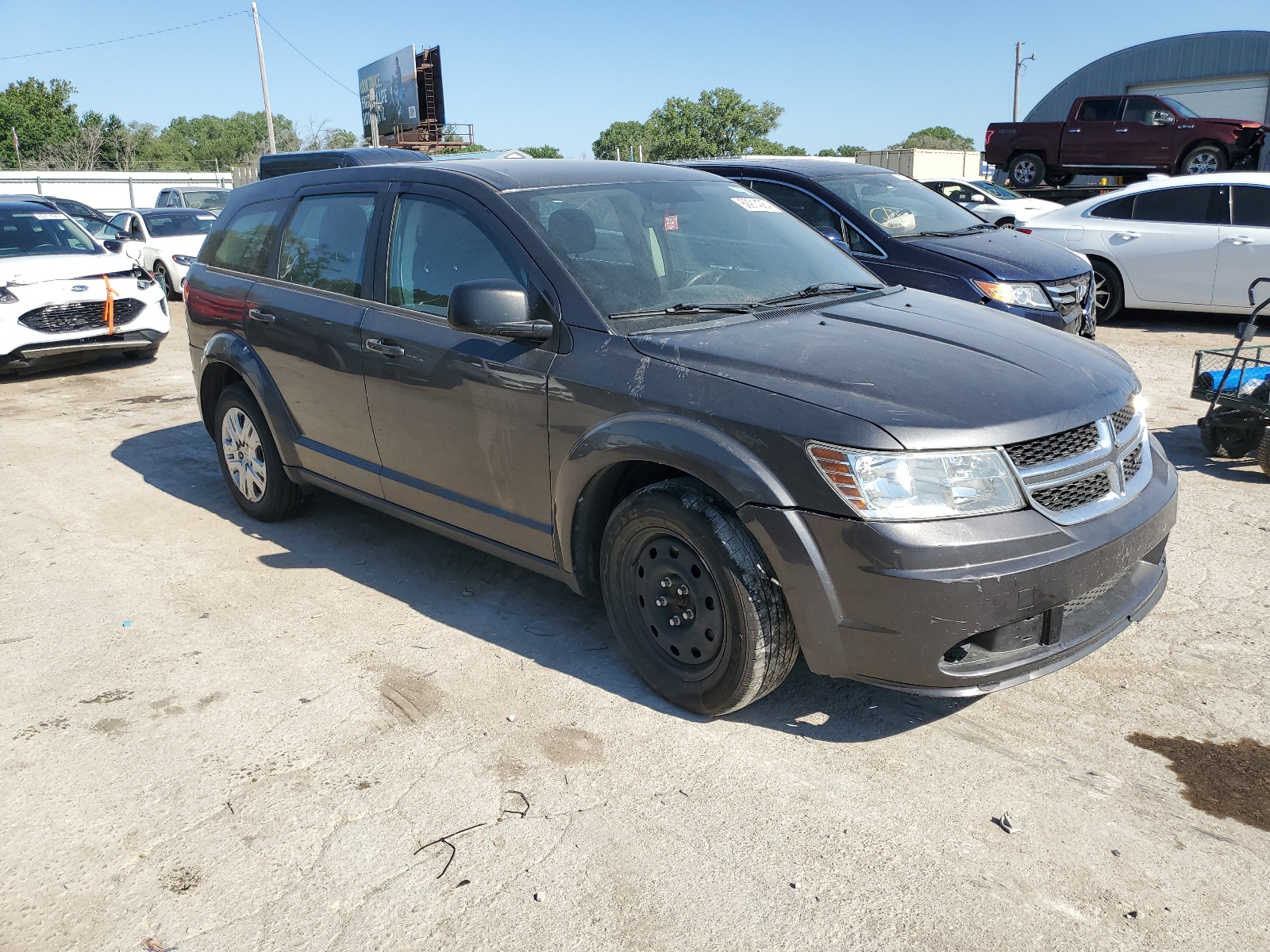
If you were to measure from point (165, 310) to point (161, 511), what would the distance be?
5742 millimetres

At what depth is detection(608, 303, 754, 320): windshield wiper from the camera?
3.66 meters

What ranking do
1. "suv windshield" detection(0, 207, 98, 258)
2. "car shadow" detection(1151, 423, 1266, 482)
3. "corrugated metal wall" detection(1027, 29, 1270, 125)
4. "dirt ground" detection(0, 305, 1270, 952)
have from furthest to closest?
"corrugated metal wall" detection(1027, 29, 1270, 125) → "suv windshield" detection(0, 207, 98, 258) → "car shadow" detection(1151, 423, 1266, 482) → "dirt ground" detection(0, 305, 1270, 952)

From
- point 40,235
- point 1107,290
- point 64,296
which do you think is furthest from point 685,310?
point 40,235

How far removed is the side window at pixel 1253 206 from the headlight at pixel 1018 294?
14.5 ft

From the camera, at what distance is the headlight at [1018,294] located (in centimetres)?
708

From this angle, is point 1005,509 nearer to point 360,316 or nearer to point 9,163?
point 360,316

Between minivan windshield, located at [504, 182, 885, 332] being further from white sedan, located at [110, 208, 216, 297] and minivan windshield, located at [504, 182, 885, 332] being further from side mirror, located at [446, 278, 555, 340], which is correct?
white sedan, located at [110, 208, 216, 297]

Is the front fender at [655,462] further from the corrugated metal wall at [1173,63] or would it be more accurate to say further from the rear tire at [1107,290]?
the corrugated metal wall at [1173,63]

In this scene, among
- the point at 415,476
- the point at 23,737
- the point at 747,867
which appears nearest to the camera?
the point at 747,867

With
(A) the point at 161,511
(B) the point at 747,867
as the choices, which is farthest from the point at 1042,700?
(A) the point at 161,511

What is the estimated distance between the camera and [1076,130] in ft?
66.3

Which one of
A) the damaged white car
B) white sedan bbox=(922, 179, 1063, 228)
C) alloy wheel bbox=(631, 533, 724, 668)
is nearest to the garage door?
white sedan bbox=(922, 179, 1063, 228)

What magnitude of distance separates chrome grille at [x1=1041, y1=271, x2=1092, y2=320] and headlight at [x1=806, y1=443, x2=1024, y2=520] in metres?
4.76

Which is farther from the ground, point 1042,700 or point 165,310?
point 165,310
